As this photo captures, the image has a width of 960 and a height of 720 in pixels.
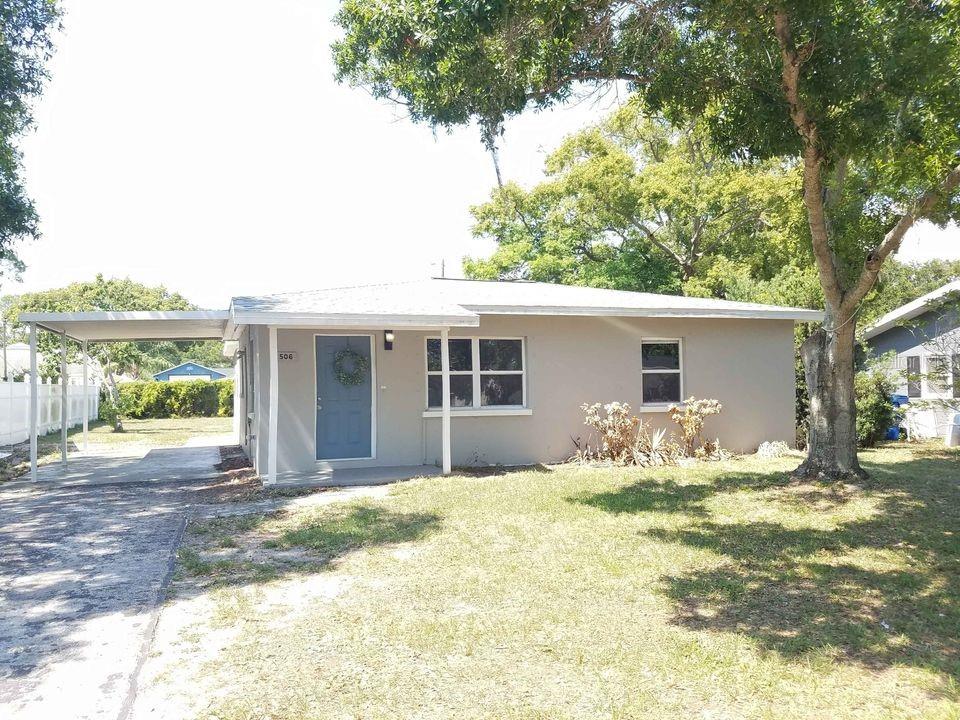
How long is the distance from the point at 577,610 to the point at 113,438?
18.5 meters

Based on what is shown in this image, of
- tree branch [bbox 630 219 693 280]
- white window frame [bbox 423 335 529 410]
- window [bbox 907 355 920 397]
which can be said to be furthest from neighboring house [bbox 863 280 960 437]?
tree branch [bbox 630 219 693 280]

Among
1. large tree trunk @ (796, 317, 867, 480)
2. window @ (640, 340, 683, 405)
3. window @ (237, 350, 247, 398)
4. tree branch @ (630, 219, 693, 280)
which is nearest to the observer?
large tree trunk @ (796, 317, 867, 480)

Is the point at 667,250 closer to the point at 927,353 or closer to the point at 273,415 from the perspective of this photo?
the point at 927,353

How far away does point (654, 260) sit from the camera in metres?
24.0

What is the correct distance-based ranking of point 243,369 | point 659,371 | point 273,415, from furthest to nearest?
point 243,369 < point 659,371 < point 273,415

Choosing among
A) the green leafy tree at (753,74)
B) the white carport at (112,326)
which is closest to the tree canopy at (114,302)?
the white carport at (112,326)

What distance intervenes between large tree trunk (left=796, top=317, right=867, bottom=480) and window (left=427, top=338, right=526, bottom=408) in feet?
14.5

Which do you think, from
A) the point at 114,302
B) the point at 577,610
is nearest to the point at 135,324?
the point at 577,610

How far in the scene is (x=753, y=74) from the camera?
7.35 meters

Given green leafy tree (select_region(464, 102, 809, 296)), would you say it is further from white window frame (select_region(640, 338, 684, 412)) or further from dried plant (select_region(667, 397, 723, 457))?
dried plant (select_region(667, 397, 723, 457))

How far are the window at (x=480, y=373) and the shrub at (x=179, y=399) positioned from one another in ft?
71.7

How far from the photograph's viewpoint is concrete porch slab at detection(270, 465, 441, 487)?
9734 millimetres

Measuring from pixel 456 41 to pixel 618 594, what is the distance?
4.84 m

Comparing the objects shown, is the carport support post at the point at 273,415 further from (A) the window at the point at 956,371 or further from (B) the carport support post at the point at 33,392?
(A) the window at the point at 956,371
